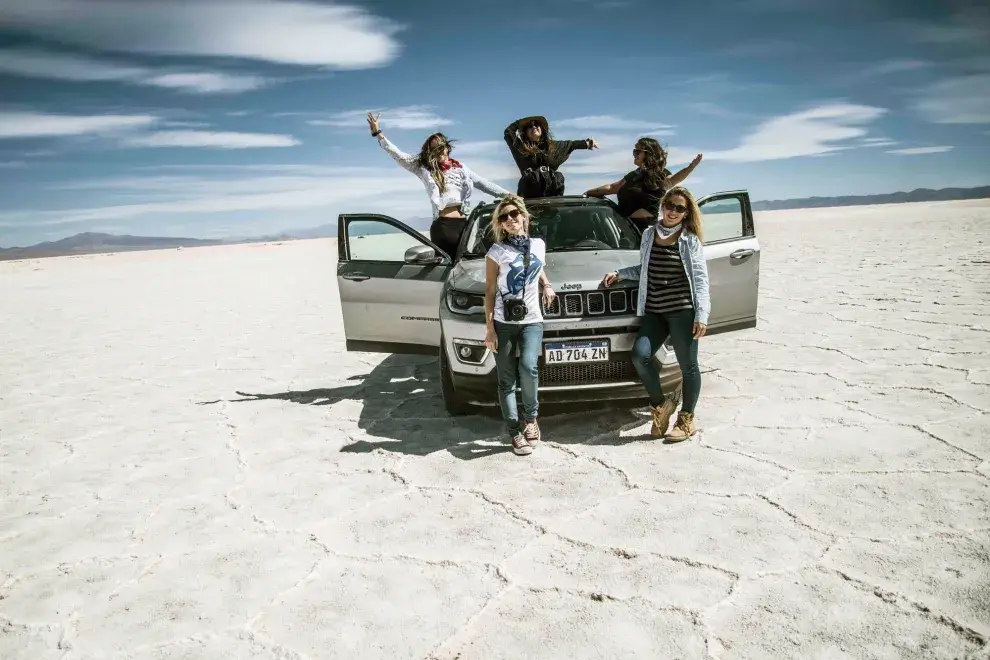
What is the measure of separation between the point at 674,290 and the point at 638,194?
1601 mm

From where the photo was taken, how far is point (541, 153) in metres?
6.23

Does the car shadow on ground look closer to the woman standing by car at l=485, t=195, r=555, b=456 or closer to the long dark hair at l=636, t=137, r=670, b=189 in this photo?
the woman standing by car at l=485, t=195, r=555, b=456

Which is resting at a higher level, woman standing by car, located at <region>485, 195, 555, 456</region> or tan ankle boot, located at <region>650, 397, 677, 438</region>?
woman standing by car, located at <region>485, 195, 555, 456</region>

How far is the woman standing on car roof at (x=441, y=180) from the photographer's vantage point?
5.56 metres

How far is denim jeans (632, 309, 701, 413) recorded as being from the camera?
13.1 feet

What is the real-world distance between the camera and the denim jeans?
70cm

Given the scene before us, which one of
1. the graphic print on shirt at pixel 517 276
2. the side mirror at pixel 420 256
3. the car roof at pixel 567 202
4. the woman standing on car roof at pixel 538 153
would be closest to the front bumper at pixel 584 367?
the graphic print on shirt at pixel 517 276

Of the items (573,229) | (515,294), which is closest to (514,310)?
(515,294)

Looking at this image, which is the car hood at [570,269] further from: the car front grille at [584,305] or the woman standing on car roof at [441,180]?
the woman standing on car roof at [441,180]

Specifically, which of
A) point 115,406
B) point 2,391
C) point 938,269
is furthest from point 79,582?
point 938,269

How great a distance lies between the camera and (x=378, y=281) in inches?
209

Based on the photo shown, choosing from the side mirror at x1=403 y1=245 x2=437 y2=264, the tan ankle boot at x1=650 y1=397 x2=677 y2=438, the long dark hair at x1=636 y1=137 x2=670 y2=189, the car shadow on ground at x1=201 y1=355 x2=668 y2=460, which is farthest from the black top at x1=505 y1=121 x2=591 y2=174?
the tan ankle boot at x1=650 y1=397 x2=677 y2=438

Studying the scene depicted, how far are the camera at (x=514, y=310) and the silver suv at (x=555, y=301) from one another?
278 millimetres

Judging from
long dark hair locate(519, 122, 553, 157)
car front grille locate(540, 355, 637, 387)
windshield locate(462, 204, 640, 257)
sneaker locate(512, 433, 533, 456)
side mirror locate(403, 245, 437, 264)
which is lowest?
sneaker locate(512, 433, 533, 456)
